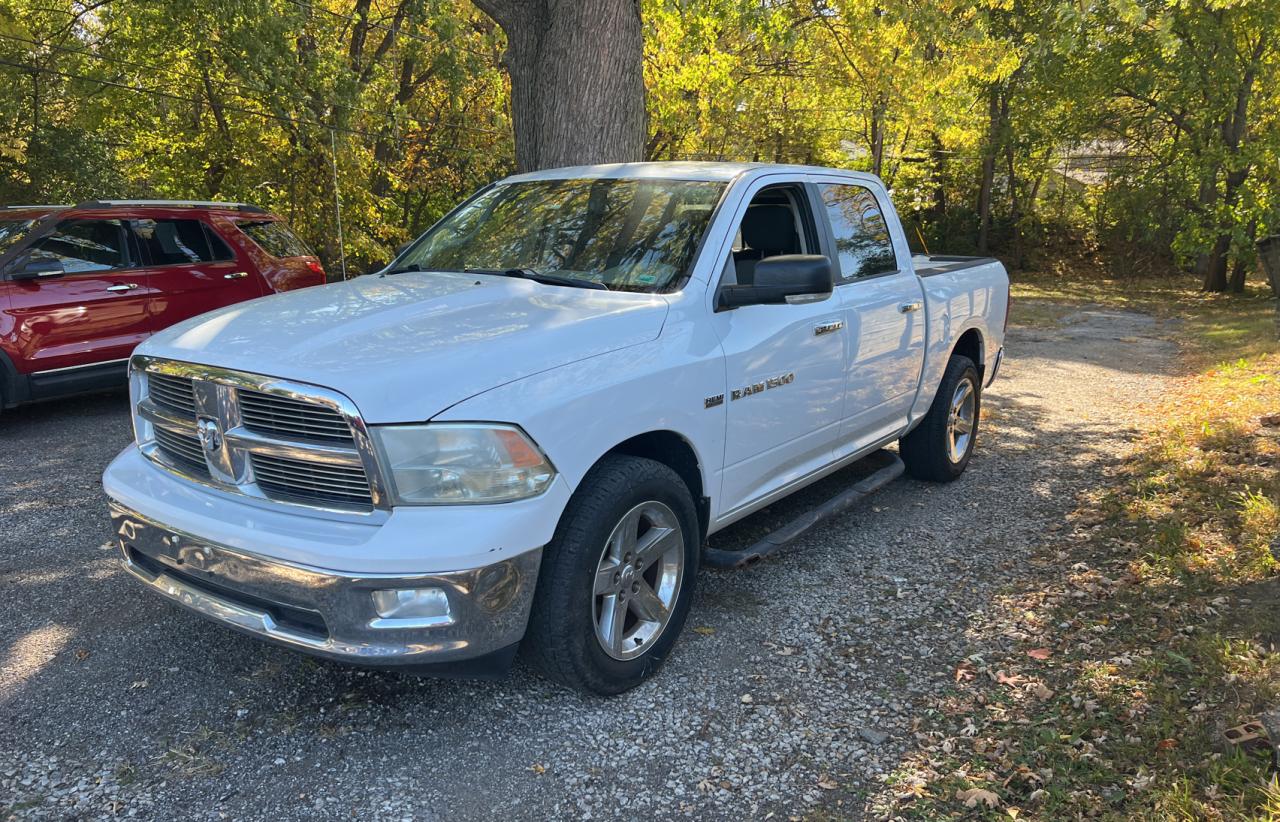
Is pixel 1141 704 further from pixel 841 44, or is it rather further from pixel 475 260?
pixel 841 44

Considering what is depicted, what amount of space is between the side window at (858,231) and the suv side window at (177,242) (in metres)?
6.15

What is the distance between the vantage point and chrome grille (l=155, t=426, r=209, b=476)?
3.17 m

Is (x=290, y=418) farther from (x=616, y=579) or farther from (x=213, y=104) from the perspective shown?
(x=213, y=104)

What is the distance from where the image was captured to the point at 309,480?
2875 millimetres

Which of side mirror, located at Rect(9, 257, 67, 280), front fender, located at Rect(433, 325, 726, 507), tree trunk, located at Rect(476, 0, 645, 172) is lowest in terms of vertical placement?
front fender, located at Rect(433, 325, 726, 507)

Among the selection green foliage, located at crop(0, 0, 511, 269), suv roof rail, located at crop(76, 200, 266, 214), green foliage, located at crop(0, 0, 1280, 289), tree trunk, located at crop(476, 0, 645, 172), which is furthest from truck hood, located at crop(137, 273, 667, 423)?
green foliage, located at crop(0, 0, 511, 269)

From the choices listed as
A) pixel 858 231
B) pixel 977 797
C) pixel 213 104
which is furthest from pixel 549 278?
pixel 213 104

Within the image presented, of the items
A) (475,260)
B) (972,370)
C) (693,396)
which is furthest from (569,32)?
(693,396)

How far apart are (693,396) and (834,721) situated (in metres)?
1.33

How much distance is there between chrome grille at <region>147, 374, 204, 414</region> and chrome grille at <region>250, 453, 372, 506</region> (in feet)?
1.27

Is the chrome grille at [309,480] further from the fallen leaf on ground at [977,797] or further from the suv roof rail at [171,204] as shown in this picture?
the suv roof rail at [171,204]

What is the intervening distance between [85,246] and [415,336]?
6.04m

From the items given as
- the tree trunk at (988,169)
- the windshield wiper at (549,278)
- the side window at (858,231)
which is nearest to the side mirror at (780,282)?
the windshield wiper at (549,278)

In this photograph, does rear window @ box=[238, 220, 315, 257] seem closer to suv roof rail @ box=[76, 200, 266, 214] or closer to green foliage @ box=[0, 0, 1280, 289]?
suv roof rail @ box=[76, 200, 266, 214]
